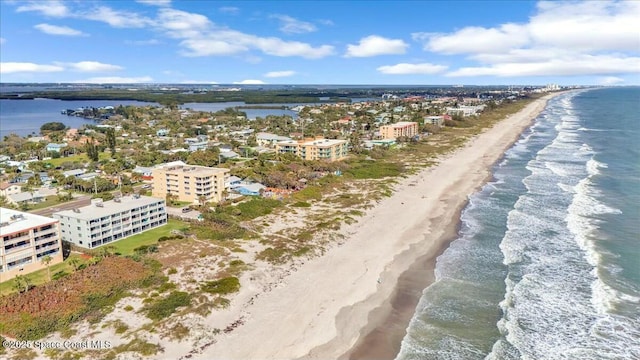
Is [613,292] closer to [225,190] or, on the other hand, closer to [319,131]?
[225,190]

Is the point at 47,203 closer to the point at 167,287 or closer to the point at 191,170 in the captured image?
the point at 191,170

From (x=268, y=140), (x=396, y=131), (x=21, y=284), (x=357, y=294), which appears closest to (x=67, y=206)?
(x=21, y=284)

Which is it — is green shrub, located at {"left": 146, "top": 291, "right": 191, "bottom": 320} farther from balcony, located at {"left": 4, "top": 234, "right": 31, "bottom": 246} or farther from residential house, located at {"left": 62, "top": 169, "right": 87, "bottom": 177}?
residential house, located at {"left": 62, "top": 169, "right": 87, "bottom": 177}

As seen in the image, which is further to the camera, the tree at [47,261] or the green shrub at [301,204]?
the green shrub at [301,204]

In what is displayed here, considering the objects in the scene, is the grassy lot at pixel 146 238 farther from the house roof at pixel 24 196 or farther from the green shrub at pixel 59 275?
the house roof at pixel 24 196

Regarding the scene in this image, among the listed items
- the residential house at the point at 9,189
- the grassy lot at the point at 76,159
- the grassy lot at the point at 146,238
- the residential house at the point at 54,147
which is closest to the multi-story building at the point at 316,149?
the grassy lot at the point at 76,159

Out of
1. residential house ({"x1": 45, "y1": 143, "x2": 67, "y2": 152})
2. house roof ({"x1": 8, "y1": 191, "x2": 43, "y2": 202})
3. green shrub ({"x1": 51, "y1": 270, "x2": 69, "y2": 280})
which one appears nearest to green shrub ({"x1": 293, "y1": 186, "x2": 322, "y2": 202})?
green shrub ({"x1": 51, "y1": 270, "x2": 69, "y2": 280})
